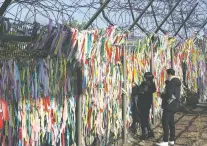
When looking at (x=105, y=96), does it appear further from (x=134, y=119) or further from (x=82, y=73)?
(x=134, y=119)

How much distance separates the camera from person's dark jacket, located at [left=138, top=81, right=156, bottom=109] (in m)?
7.47

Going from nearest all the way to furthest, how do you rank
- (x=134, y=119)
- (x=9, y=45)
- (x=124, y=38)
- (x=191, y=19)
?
(x=9, y=45), (x=124, y=38), (x=134, y=119), (x=191, y=19)

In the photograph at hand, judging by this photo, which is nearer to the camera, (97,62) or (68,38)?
(68,38)

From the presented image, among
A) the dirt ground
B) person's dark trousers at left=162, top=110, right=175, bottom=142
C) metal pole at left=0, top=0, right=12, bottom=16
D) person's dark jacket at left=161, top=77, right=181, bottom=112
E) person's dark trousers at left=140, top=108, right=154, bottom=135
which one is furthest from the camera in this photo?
person's dark trousers at left=140, top=108, right=154, bottom=135

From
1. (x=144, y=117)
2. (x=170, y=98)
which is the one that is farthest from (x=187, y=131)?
(x=170, y=98)

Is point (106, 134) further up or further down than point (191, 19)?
further down

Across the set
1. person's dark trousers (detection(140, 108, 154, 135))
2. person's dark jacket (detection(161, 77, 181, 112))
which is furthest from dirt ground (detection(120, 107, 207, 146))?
person's dark jacket (detection(161, 77, 181, 112))

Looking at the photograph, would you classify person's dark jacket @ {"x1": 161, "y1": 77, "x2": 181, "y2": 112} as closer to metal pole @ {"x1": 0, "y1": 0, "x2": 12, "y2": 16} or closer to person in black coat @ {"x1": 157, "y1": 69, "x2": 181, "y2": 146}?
person in black coat @ {"x1": 157, "y1": 69, "x2": 181, "y2": 146}

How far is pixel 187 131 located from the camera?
8.50m

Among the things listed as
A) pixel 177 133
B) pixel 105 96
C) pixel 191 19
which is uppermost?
pixel 191 19

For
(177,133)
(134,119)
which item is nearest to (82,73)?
(134,119)

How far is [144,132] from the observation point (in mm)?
7699

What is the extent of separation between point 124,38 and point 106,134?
161cm

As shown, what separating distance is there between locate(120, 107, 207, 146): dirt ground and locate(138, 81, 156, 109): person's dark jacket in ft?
2.19
